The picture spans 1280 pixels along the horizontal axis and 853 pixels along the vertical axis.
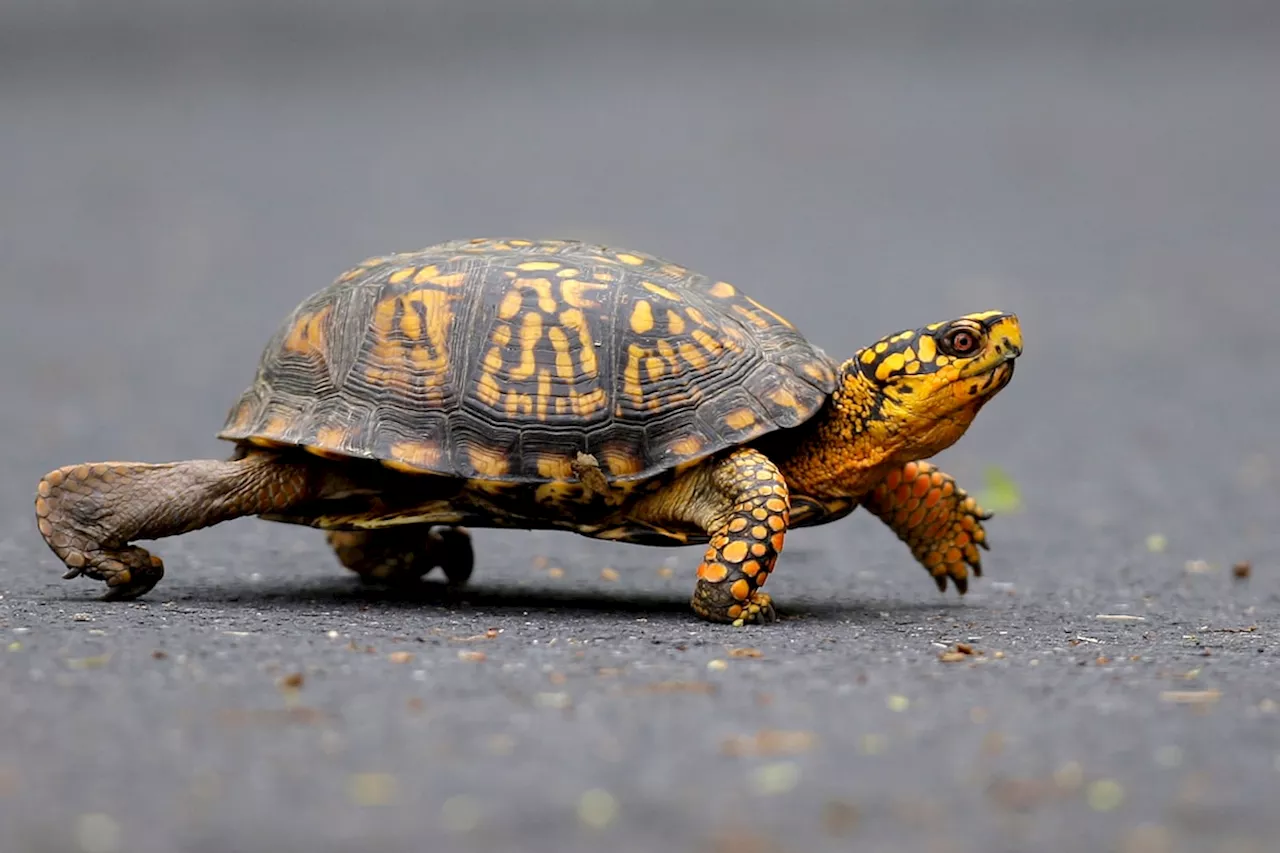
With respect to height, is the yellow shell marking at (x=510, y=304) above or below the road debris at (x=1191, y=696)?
above

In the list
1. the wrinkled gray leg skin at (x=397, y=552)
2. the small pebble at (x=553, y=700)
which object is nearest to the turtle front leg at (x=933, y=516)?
the wrinkled gray leg skin at (x=397, y=552)

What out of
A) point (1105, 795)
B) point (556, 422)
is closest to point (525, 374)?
point (556, 422)

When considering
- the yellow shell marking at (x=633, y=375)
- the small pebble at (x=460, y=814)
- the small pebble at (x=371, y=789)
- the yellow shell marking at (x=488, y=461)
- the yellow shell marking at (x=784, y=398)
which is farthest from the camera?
the yellow shell marking at (x=784, y=398)

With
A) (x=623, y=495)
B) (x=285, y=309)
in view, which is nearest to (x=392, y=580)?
(x=623, y=495)

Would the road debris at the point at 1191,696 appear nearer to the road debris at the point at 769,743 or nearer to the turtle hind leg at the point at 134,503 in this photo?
the road debris at the point at 769,743

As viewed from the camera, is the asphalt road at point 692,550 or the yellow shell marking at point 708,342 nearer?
the asphalt road at point 692,550

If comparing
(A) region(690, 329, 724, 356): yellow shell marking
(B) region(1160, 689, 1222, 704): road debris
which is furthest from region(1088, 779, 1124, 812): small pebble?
(A) region(690, 329, 724, 356): yellow shell marking
